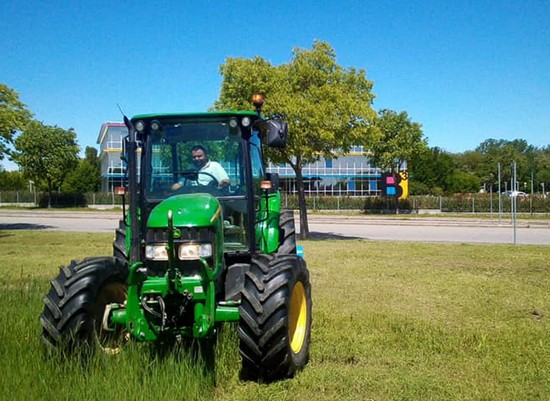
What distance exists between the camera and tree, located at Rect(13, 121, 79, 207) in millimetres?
50781

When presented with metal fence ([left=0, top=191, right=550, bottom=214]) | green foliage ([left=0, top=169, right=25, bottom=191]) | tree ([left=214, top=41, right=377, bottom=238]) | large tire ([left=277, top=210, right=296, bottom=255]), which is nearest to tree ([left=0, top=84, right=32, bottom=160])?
tree ([left=214, top=41, right=377, bottom=238])

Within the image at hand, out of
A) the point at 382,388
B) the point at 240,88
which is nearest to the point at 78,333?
the point at 382,388

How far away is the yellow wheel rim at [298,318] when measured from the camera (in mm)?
5578

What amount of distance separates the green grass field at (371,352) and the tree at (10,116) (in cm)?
1243

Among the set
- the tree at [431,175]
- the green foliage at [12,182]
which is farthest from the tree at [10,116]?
the green foliage at [12,182]

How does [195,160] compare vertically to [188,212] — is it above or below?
above

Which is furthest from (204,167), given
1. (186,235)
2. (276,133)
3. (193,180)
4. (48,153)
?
(48,153)

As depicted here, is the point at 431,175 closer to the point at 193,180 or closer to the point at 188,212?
the point at 193,180

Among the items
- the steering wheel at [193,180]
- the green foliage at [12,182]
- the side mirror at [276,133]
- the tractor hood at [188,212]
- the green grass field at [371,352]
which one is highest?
the green foliage at [12,182]

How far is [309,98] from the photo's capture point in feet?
66.9

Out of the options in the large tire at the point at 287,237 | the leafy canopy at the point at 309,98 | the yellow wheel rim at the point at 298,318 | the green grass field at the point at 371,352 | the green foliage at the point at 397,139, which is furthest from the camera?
the green foliage at the point at 397,139

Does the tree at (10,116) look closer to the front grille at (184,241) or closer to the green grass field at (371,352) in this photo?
the green grass field at (371,352)

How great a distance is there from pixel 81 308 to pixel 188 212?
1242mm

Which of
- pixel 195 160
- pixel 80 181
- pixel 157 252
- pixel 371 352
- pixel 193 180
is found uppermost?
pixel 80 181
